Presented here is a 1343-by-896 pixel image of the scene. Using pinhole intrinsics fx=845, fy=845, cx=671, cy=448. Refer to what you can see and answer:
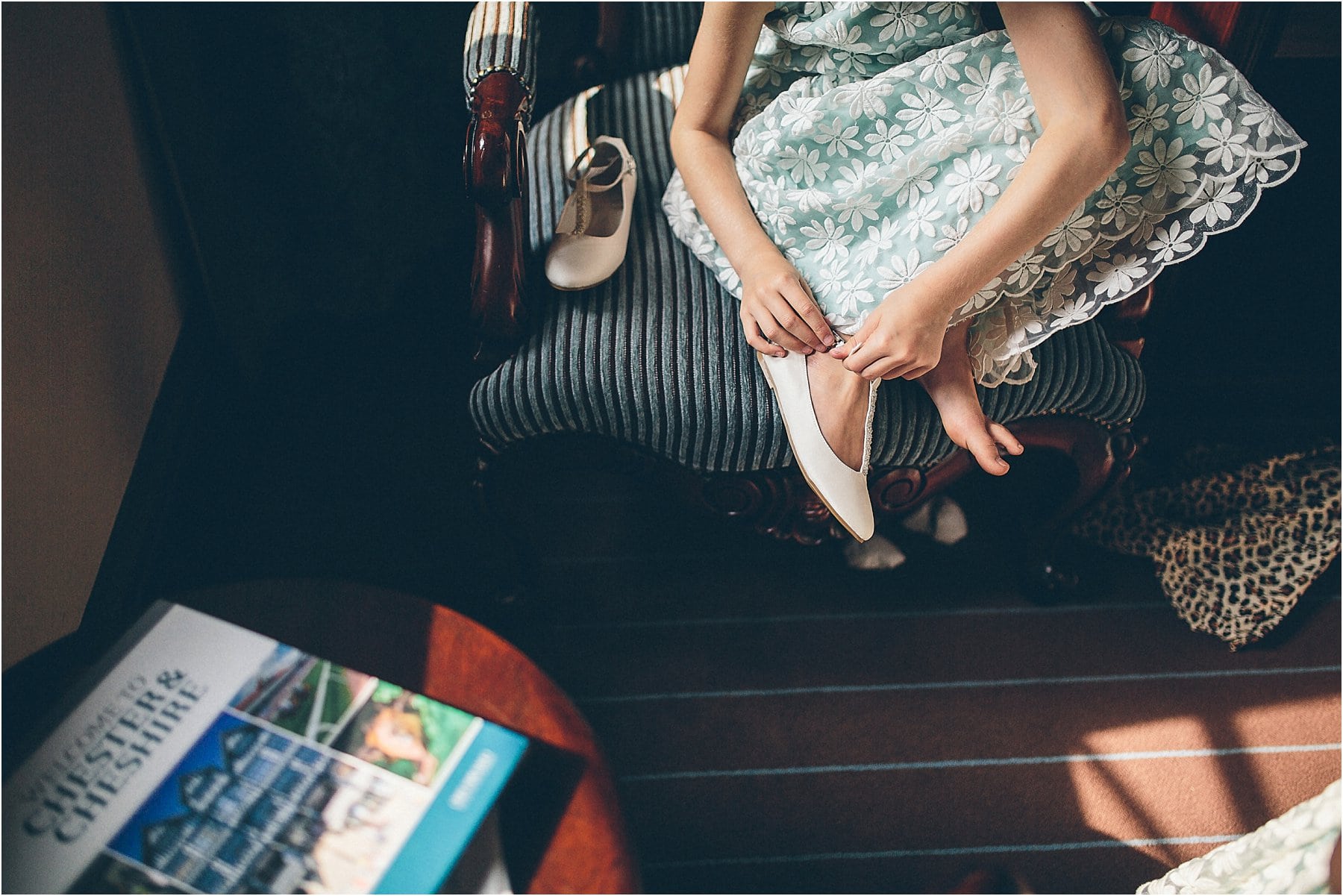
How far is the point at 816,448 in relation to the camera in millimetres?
805

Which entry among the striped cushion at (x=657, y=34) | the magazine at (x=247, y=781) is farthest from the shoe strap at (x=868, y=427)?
the striped cushion at (x=657, y=34)

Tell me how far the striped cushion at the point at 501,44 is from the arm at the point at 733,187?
17 cm

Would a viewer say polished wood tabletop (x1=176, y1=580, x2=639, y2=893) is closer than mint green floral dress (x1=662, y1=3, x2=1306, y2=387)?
Yes

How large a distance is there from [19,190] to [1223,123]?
45.5 inches

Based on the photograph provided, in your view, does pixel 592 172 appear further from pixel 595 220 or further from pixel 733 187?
pixel 733 187

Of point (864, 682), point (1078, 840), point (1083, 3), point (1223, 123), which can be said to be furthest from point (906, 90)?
point (1078, 840)

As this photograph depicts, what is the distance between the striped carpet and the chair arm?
0.44 meters

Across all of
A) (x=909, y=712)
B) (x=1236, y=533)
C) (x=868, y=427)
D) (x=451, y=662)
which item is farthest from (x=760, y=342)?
(x=1236, y=533)

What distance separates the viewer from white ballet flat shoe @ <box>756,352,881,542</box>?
0.81 metres

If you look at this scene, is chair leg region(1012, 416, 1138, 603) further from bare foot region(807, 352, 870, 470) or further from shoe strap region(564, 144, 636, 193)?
shoe strap region(564, 144, 636, 193)

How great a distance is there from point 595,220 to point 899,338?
0.36m

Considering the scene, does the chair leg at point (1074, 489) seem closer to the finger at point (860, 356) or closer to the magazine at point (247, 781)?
the finger at point (860, 356)

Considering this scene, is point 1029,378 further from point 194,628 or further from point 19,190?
point 19,190

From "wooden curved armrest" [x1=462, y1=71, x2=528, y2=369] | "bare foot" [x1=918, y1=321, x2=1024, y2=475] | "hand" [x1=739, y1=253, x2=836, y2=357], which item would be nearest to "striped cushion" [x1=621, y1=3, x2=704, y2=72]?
"wooden curved armrest" [x1=462, y1=71, x2=528, y2=369]
